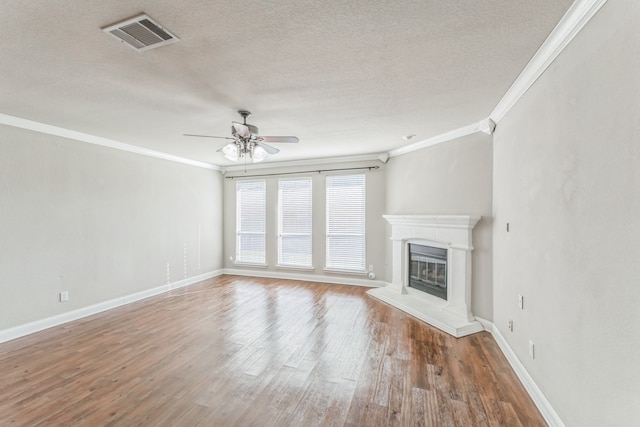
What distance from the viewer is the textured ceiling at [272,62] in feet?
5.26

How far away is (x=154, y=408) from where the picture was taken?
2119mm

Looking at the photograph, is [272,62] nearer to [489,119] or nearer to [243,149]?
[243,149]

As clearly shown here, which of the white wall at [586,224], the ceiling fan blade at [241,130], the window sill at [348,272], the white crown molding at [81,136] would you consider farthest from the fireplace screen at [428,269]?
the white crown molding at [81,136]

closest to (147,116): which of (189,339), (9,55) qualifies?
(9,55)

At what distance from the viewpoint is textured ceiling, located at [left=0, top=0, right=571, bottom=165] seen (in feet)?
5.26

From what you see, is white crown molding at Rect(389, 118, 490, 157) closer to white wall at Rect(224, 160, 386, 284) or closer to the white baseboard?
white wall at Rect(224, 160, 386, 284)

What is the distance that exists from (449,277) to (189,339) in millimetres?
3559

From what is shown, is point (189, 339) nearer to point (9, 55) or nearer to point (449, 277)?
point (9, 55)

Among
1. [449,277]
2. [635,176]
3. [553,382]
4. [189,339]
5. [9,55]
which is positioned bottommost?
[189,339]

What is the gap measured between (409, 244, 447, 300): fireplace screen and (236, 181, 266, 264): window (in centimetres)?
346

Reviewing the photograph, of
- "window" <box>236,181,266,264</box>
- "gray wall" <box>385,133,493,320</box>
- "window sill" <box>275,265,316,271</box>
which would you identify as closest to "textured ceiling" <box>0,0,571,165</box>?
"gray wall" <box>385,133,493,320</box>

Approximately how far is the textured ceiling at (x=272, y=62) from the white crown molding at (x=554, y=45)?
63 millimetres

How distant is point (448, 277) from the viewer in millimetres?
3977

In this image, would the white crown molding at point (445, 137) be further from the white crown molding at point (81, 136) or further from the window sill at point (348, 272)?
the white crown molding at point (81, 136)
